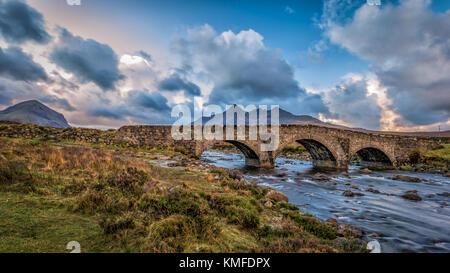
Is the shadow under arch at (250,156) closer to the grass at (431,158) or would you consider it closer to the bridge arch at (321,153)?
the bridge arch at (321,153)

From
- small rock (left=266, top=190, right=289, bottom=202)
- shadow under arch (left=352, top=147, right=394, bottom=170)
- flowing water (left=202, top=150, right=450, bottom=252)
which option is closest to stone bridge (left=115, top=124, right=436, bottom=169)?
shadow under arch (left=352, top=147, right=394, bottom=170)

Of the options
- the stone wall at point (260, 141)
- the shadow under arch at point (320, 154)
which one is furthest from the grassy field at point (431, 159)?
the shadow under arch at point (320, 154)

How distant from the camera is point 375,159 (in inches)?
1264

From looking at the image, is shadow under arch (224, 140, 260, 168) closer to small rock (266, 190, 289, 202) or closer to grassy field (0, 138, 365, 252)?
small rock (266, 190, 289, 202)

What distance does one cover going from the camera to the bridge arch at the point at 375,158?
96.9 feet

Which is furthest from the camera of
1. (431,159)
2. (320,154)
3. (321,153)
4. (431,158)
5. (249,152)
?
(431,158)

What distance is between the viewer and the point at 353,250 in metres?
4.26

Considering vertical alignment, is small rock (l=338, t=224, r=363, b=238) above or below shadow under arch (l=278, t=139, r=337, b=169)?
below

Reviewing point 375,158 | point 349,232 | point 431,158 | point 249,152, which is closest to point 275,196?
point 349,232

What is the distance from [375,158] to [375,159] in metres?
0.33

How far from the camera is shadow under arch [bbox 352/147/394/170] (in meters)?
29.8

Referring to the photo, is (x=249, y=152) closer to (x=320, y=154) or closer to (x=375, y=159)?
(x=320, y=154)
